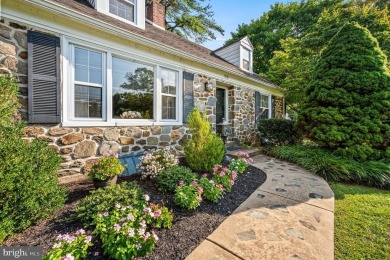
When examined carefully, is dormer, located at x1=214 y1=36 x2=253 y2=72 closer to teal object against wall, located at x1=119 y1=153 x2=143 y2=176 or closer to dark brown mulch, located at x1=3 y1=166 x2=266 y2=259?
teal object against wall, located at x1=119 y1=153 x2=143 y2=176

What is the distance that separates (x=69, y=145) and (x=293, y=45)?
11107 millimetres

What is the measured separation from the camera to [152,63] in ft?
16.3

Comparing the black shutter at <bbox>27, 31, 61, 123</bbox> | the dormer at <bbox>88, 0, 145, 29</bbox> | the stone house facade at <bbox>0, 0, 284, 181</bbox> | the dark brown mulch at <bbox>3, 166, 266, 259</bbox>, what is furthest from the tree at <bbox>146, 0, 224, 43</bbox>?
the dark brown mulch at <bbox>3, 166, 266, 259</bbox>

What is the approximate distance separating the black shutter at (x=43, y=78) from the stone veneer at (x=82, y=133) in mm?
110

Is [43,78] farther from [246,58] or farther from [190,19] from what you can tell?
[190,19]

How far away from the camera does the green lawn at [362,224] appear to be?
214 centimetres

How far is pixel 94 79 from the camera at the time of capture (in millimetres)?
3965

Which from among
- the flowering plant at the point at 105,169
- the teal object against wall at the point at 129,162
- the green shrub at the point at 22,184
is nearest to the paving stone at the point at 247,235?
the flowering plant at the point at 105,169

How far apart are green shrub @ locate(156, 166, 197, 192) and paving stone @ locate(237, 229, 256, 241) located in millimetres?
1239

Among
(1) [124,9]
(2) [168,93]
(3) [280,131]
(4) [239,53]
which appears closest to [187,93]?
(2) [168,93]

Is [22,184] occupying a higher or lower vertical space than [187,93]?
lower

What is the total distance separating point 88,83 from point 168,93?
2178 mm

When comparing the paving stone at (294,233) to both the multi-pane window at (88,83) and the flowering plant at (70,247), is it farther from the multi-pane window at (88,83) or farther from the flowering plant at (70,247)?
the multi-pane window at (88,83)

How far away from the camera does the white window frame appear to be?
11.6ft
